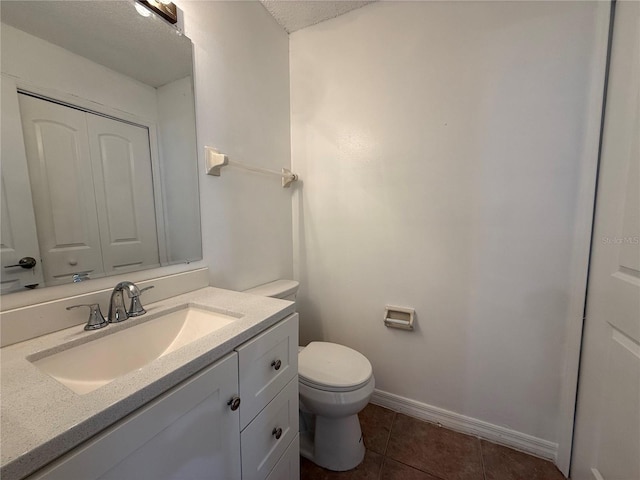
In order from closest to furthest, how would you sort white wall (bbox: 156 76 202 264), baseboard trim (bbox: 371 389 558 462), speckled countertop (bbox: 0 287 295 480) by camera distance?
speckled countertop (bbox: 0 287 295 480)
white wall (bbox: 156 76 202 264)
baseboard trim (bbox: 371 389 558 462)

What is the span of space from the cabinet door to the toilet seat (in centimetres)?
47

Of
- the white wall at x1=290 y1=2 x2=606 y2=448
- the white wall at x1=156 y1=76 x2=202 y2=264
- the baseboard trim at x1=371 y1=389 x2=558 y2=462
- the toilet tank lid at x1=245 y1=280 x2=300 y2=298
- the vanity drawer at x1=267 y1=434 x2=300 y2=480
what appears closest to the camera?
the vanity drawer at x1=267 y1=434 x2=300 y2=480

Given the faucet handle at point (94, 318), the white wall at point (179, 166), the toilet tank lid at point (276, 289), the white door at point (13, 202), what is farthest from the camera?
the toilet tank lid at point (276, 289)

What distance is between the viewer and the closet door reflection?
0.72m

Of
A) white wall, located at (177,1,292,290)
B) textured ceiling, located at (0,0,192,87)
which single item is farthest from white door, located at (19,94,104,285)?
white wall, located at (177,1,292,290)

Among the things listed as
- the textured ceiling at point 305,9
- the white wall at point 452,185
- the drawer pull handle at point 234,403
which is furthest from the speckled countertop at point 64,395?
the textured ceiling at point 305,9

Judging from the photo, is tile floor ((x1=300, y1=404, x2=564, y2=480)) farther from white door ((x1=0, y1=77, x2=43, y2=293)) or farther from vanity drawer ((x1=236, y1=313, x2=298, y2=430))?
white door ((x1=0, y1=77, x2=43, y2=293))

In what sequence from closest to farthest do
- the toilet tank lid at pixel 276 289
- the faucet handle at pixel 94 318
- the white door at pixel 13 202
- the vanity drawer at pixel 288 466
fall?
the white door at pixel 13 202, the faucet handle at pixel 94 318, the vanity drawer at pixel 288 466, the toilet tank lid at pixel 276 289

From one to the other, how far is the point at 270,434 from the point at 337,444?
532 millimetres

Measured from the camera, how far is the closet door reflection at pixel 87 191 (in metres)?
0.72

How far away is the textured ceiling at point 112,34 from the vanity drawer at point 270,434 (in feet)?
4.11

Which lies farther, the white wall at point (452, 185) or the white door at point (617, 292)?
the white wall at point (452, 185)

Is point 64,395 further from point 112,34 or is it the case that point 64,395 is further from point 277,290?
point 112,34

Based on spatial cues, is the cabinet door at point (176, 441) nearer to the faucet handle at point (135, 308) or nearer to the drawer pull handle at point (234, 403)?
the drawer pull handle at point (234, 403)
